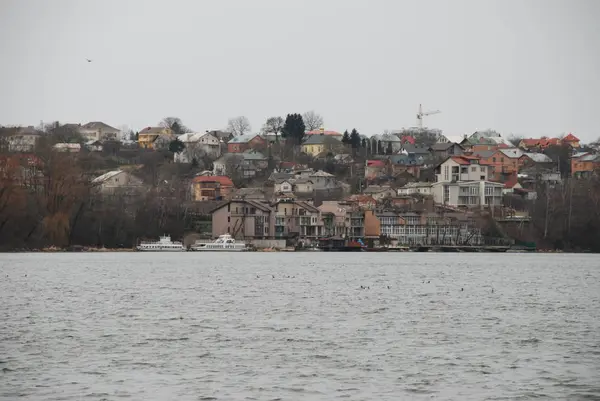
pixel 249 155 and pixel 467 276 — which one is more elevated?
pixel 249 155

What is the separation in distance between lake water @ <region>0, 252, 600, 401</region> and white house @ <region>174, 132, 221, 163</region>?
396ft

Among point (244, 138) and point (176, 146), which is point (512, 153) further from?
point (176, 146)

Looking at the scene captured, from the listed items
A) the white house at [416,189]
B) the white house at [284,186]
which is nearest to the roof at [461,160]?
the white house at [416,189]

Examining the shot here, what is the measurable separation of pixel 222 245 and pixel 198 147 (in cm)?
7232

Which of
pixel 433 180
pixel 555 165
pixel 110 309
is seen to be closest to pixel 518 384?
pixel 110 309

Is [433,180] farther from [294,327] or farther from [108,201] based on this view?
[294,327]

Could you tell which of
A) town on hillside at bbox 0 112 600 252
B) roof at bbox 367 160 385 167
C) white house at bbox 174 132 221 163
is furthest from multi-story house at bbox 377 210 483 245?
white house at bbox 174 132 221 163

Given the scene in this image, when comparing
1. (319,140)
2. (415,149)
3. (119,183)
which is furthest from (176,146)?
(415,149)

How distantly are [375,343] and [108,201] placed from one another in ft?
284

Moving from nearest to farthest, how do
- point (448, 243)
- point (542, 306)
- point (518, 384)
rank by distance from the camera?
1. point (518, 384)
2. point (542, 306)
3. point (448, 243)

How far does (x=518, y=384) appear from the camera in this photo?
81.5ft

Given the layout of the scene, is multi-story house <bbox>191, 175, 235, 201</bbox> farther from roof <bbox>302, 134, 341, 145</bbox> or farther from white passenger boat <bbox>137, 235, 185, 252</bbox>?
roof <bbox>302, 134, 341, 145</bbox>

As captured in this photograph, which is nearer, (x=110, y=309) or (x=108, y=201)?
(x=110, y=309)

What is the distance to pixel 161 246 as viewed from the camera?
4481 inches
